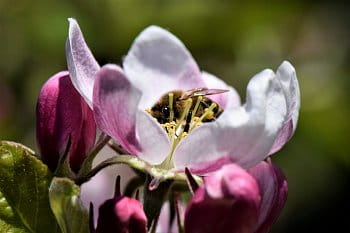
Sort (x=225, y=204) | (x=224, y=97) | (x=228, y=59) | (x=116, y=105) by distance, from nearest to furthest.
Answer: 1. (x=225, y=204)
2. (x=116, y=105)
3. (x=224, y=97)
4. (x=228, y=59)

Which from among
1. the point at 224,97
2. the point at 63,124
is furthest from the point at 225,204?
the point at 224,97

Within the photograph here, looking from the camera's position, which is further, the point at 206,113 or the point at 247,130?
the point at 206,113

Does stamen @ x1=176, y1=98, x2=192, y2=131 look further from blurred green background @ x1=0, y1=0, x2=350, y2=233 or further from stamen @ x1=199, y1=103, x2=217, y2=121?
blurred green background @ x1=0, y1=0, x2=350, y2=233

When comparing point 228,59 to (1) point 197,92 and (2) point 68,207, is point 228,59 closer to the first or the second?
(1) point 197,92

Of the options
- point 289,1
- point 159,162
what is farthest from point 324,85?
point 159,162

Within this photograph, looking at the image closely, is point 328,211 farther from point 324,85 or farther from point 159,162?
point 159,162

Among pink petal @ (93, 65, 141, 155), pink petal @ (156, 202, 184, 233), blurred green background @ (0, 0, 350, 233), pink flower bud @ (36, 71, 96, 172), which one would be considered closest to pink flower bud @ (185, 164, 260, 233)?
pink petal @ (93, 65, 141, 155)
